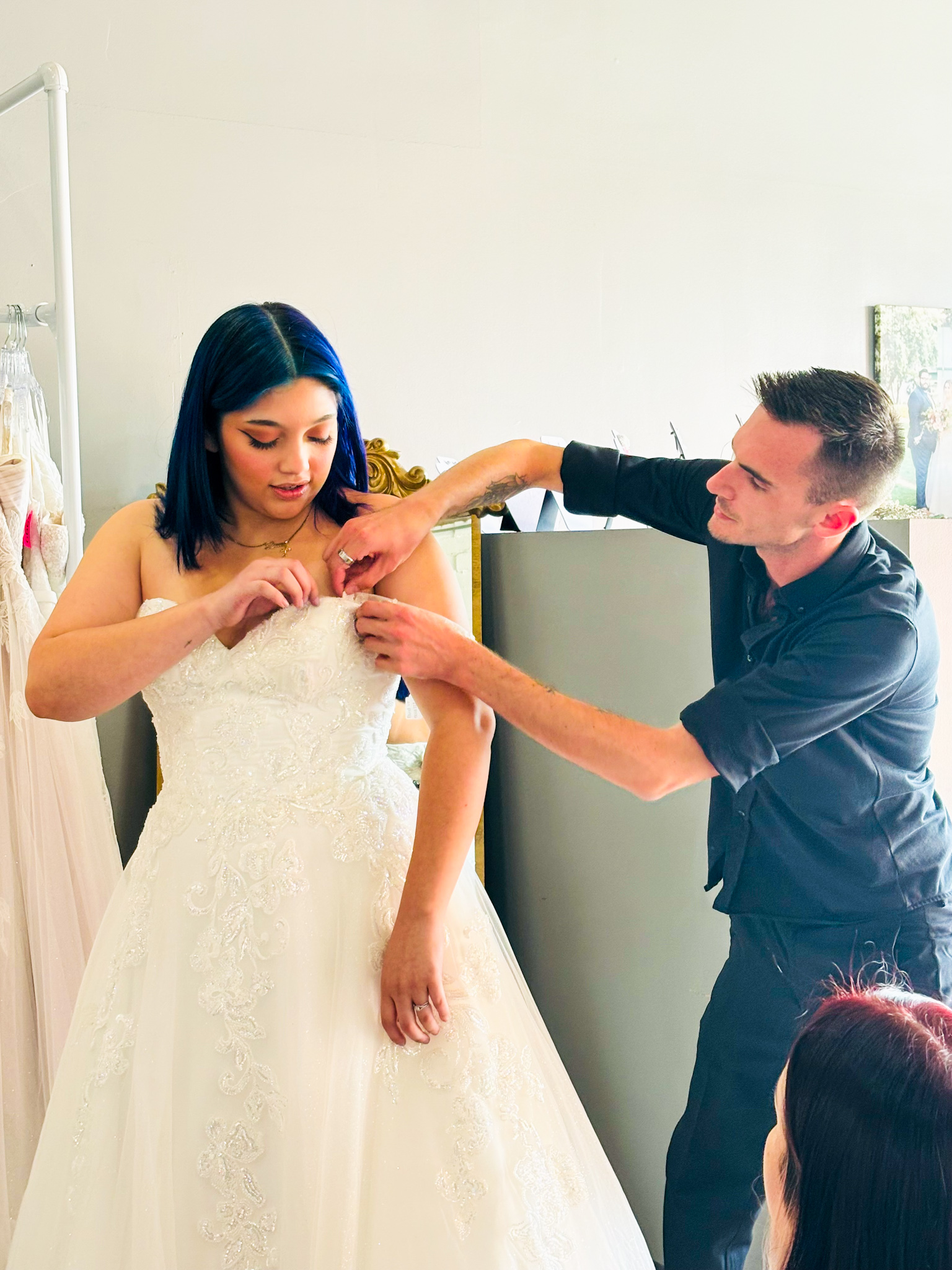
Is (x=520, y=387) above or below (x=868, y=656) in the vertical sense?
above

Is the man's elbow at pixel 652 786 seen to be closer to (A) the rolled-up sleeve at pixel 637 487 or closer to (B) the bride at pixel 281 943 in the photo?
(B) the bride at pixel 281 943

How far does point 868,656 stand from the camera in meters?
1.27

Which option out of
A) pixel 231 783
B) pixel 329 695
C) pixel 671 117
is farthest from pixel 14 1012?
pixel 671 117

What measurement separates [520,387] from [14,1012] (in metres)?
1.70

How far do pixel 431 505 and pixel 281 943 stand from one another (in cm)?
60

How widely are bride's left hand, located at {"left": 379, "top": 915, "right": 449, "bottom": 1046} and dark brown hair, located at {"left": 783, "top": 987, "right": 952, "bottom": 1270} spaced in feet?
1.87

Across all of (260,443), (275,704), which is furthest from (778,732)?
(260,443)

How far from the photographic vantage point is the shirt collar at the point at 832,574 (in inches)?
52.2

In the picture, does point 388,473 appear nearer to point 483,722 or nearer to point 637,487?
point 637,487

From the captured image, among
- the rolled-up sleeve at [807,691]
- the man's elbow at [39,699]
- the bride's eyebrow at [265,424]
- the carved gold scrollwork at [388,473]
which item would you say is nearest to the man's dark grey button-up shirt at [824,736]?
the rolled-up sleeve at [807,691]

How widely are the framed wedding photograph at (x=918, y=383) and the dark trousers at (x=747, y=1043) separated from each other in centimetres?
166

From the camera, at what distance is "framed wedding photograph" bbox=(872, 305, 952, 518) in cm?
281

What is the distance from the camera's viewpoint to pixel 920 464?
2.83m

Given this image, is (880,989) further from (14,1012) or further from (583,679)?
(14,1012)
